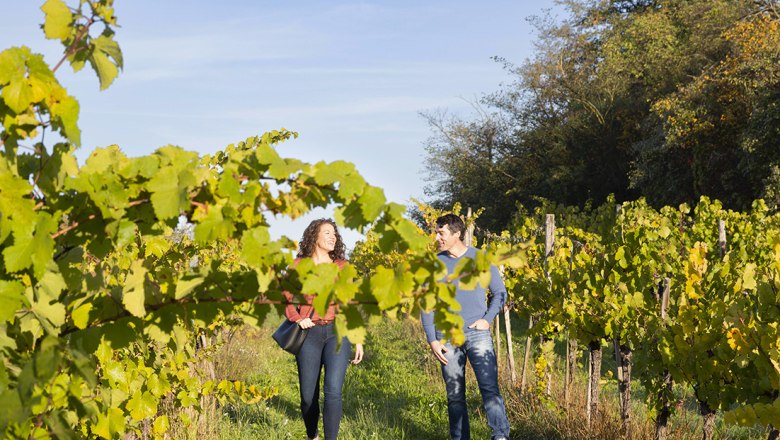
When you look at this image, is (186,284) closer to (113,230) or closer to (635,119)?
(113,230)

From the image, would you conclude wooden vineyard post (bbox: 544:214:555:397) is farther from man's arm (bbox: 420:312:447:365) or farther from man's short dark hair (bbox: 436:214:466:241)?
man's short dark hair (bbox: 436:214:466:241)

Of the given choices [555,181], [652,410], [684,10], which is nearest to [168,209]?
A: [652,410]

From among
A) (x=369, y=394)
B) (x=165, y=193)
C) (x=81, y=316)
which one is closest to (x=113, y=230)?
(x=165, y=193)

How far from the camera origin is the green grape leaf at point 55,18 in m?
2.38

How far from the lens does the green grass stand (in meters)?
6.80

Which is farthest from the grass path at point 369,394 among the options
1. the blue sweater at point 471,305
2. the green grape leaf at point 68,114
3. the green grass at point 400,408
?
the green grape leaf at point 68,114

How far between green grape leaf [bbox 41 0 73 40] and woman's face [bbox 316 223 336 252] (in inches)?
156

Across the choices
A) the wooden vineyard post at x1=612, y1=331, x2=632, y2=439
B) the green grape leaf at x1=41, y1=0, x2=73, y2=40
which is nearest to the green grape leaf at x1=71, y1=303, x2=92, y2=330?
the green grape leaf at x1=41, y1=0, x2=73, y2=40

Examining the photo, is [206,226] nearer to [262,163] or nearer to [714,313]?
[262,163]

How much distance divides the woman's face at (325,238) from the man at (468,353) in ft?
2.59

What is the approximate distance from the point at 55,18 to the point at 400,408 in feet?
22.5

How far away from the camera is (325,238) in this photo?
6277 mm

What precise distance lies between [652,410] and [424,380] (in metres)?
4.90

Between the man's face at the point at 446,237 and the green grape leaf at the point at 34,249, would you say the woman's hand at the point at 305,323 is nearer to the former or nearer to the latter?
the man's face at the point at 446,237
